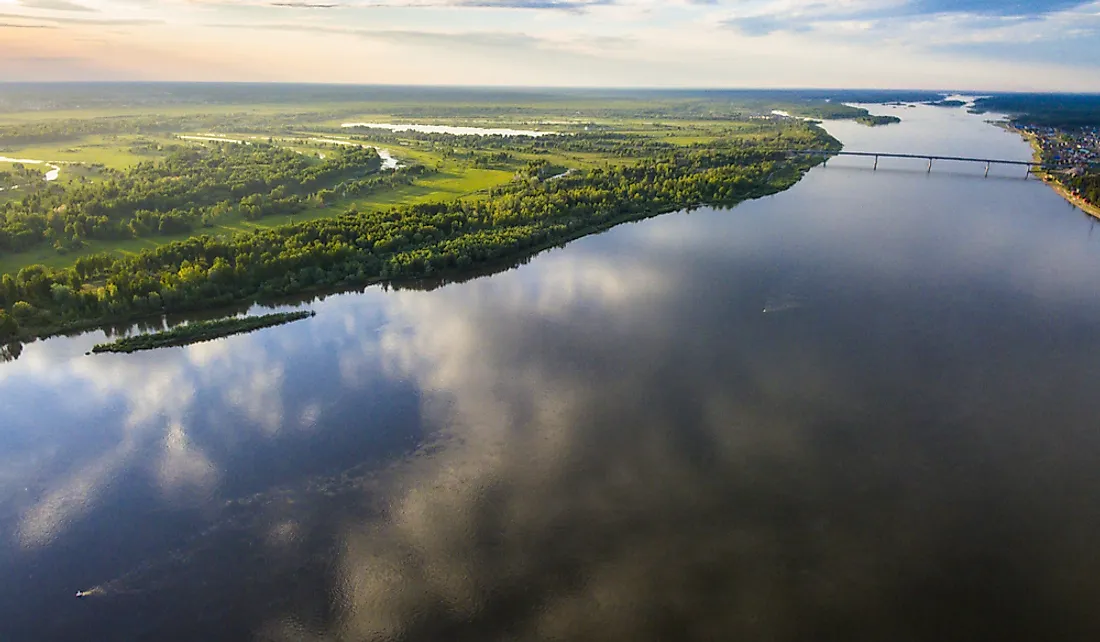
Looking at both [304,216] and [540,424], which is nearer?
[540,424]

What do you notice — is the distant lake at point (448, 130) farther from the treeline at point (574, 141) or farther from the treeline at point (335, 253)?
the treeline at point (335, 253)

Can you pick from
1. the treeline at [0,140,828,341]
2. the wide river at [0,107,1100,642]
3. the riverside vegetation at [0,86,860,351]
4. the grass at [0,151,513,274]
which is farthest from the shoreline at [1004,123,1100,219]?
the grass at [0,151,513,274]

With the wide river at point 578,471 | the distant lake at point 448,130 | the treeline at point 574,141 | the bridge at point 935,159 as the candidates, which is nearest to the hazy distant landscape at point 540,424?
the wide river at point 578,471

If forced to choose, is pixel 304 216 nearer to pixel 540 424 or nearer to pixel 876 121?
pixel 540 424

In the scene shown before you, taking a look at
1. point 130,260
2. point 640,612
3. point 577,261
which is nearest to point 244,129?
point 130,260

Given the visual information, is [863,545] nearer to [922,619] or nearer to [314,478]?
[922,619]

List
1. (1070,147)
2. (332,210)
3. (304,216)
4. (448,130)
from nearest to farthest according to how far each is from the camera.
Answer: (304,216) < (332,210) < (1070,147) < (448,130)

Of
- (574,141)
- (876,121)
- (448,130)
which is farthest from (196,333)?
(876,121)
